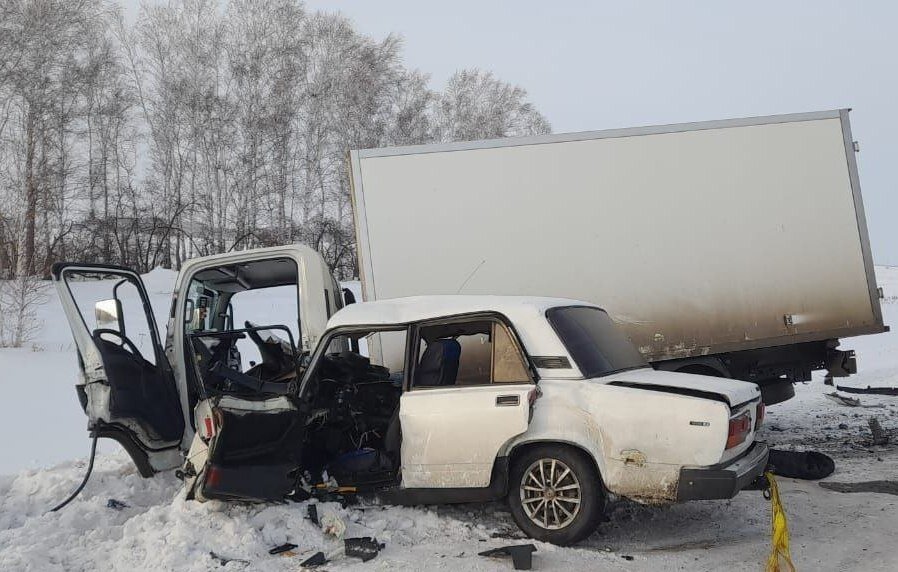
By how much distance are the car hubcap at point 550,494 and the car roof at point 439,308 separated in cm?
99

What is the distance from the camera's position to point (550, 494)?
4.85 m

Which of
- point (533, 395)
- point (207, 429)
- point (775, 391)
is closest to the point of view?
point (533, 395)

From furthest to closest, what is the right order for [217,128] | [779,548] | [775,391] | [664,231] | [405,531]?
1. [217,128]
2. [775,391]
3. [664,231]
4. [405,531]
5. [779,548]

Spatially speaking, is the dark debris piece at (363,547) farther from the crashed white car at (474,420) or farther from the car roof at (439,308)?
the car roof at (439,308)

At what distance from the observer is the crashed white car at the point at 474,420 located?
4621 millimetres

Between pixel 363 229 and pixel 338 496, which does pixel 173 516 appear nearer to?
pixel 338 496

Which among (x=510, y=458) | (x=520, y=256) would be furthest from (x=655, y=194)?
(x=510, y=458)

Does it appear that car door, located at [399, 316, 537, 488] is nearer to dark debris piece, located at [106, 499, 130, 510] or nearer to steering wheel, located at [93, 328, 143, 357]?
dark debris piece, located at [106, 499, 130, 510]

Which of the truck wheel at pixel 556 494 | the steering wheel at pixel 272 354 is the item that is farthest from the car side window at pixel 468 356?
the steering wheel at pixel 272 354

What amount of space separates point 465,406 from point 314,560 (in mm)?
1328

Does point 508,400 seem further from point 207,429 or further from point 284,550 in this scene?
point 207,429

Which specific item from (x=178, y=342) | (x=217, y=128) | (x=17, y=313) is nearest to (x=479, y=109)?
(x=217, y=128)

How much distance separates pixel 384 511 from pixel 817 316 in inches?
217

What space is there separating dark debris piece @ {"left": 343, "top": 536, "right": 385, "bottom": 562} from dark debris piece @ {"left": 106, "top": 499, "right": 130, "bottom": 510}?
6.15 ft
